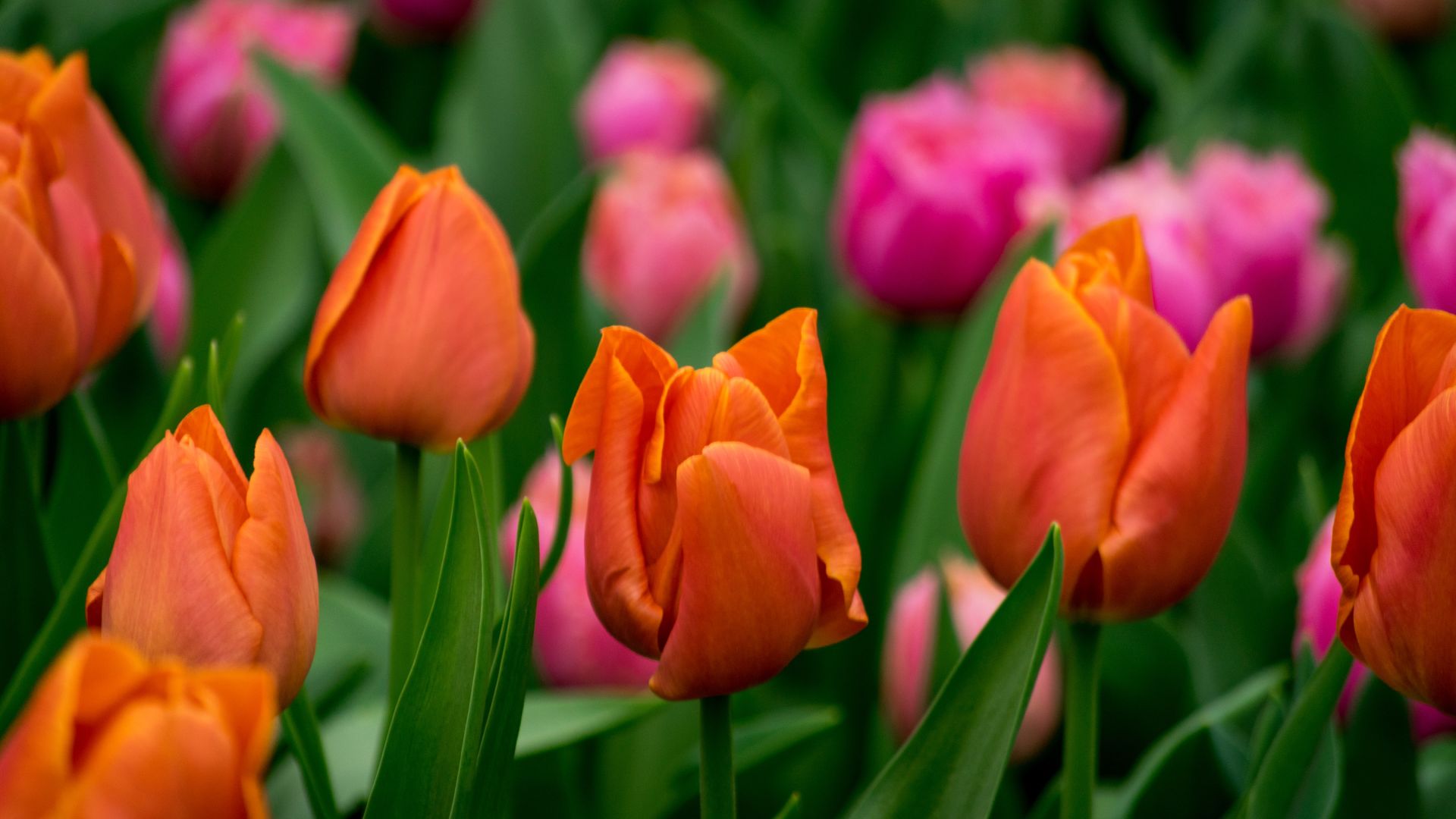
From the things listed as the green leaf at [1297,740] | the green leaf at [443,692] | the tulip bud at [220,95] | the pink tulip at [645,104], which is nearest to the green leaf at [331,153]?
the tulip bud at [220,95]

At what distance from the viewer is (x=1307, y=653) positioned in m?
0.47

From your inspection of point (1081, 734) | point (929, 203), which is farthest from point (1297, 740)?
point (929, 203)

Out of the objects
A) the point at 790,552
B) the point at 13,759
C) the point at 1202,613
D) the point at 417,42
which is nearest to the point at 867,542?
the point at 1202,613

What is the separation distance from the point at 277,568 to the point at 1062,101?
3.56 ft

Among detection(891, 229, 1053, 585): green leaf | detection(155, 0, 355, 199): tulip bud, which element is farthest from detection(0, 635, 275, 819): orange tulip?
detection(155, 0, 355, 199): tulip bud

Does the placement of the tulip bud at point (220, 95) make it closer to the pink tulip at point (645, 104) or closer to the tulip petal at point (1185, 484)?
the pink tulip at point (645, 104)

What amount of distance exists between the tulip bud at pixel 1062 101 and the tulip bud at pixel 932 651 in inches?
23.9

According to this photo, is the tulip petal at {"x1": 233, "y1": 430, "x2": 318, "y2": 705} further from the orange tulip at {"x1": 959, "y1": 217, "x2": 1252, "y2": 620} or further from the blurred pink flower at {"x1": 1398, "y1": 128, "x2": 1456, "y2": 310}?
the blurred pink flower at {"x1": 1398, "y1": 128, "x2": 1456, "y2": 310}

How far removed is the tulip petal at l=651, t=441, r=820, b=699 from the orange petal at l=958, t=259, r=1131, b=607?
8 cm

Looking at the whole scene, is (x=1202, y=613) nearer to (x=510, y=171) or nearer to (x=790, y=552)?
(x=790, y=552)

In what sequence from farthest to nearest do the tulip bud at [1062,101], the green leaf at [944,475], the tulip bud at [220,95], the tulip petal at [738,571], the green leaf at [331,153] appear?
the tulip bud at [1062,101] < the tulip bud at [220,95] < the green leaf at [331,153] < the green leaf at [944,475] < the tulip petal at [738,571]

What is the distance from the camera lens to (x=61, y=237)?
0.46 m

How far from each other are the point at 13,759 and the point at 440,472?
437mm

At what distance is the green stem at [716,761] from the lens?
381mm
